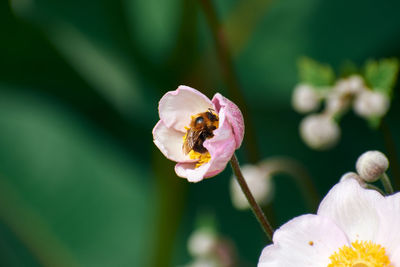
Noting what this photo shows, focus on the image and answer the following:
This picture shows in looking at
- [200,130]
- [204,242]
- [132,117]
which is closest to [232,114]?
[200,130]

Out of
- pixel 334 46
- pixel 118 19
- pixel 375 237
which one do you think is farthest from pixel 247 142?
pixel 118 19

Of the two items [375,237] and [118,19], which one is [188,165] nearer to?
[375,237]

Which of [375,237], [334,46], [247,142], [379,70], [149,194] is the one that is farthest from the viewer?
[149,194]

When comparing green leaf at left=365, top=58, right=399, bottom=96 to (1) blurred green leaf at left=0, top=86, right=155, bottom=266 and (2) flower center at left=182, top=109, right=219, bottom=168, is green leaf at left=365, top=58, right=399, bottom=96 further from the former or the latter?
(1) blurred green leaf at left=0, top=86, right=155, bottom=266

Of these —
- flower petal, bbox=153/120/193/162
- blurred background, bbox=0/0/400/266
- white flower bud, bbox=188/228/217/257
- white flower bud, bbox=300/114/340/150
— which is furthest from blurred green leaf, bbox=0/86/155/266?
flower petal, bbox=153/120/193/162

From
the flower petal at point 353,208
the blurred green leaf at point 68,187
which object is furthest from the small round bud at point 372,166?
the blurred green leaf at point 68,187

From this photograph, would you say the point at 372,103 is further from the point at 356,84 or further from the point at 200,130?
the point at 200,130
